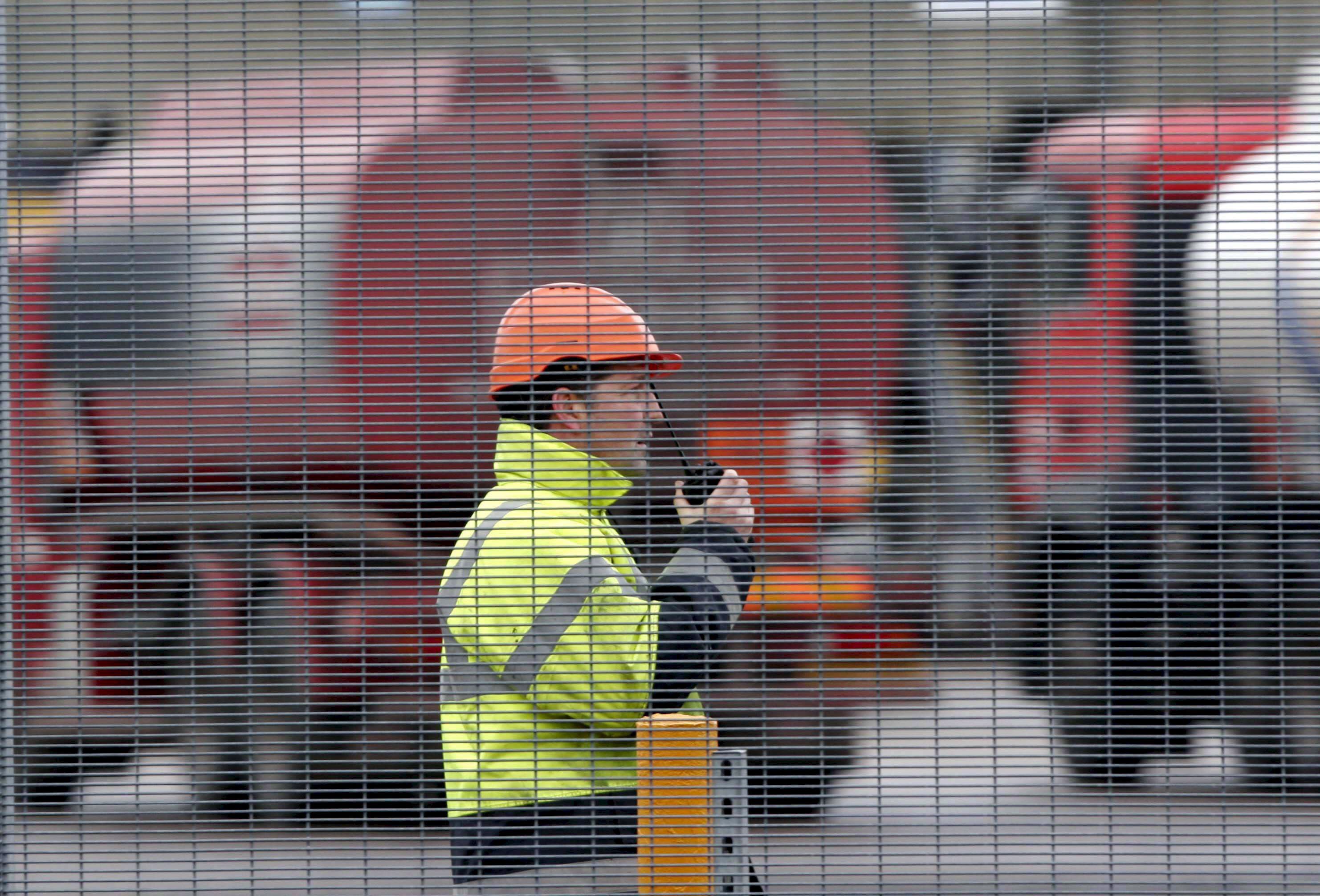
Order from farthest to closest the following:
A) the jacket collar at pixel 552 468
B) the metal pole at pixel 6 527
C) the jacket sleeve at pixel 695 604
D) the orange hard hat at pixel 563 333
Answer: the metal pole at pixel 6 527 → the orange hard hat at pixel 563 333 → the jacket collar at pixel 552 468 → the jacket sleeve at pixel 695 604

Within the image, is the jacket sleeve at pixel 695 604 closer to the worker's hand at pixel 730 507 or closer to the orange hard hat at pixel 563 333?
the worker's hand at pixel 730 507

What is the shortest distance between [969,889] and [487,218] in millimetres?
2007

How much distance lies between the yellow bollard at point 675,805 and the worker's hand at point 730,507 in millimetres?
387

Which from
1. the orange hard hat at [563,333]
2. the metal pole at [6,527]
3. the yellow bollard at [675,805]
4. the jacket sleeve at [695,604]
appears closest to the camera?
the yellow bollard at [675,805]

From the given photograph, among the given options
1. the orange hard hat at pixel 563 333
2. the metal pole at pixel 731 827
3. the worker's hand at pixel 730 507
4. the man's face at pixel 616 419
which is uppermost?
the orange hard hat at pixel 563 333

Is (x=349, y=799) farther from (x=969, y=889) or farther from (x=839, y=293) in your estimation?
(x=839, y=293)

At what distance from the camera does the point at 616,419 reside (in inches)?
126

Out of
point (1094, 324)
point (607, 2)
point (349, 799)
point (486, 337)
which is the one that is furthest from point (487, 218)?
point (1094, 324)

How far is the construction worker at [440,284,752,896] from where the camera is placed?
2.91 meters

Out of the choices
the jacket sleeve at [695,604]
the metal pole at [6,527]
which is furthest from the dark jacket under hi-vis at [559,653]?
the metal pole at [6,527]

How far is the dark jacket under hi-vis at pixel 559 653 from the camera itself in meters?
2.90

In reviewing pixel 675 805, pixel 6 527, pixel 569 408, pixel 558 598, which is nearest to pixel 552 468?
pixel 569 408

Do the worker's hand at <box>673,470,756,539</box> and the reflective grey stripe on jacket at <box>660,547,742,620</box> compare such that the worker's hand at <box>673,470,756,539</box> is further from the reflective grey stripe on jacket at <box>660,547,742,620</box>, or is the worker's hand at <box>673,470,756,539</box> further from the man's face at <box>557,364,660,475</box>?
the man's face at <box>557,364,660,475</box>

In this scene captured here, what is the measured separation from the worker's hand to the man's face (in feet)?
0.85
